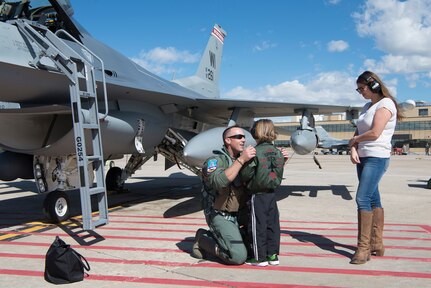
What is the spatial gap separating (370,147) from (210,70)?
33.7 feet

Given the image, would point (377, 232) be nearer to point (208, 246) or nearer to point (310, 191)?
point (208, 246)

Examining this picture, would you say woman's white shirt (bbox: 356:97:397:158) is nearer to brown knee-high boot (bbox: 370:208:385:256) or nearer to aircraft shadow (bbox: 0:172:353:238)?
brown knee-high boot (bbox: 370:208:385:256)

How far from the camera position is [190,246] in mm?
5145

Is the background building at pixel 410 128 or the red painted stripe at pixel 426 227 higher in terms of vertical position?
the background building at pixel 410 128

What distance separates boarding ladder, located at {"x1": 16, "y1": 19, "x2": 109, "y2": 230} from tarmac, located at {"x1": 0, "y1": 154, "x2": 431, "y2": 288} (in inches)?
23.4

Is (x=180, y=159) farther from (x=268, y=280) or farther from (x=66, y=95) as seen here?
(x=268, y=280)

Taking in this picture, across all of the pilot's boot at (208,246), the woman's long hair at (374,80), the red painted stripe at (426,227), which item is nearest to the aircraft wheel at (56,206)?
the pilot's boot at (208,246)

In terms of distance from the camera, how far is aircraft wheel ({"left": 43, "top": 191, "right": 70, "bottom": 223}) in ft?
22.1

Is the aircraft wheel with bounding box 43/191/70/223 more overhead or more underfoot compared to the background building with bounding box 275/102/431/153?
more underfoot

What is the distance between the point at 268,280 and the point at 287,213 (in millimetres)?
4323

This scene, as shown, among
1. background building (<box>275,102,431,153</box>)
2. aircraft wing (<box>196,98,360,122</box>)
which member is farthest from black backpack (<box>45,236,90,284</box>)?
background building (<box>275,102,431,153</box>)

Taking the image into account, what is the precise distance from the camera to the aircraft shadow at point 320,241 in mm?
4840

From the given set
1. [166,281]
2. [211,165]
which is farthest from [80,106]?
[166,281]

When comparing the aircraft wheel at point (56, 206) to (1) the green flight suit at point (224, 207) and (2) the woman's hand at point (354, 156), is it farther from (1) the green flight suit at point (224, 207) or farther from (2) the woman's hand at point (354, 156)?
(2) the woman's hand at point (354, 156)
